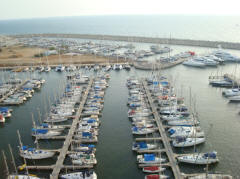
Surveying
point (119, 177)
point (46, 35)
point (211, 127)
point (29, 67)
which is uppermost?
point (46, 35)

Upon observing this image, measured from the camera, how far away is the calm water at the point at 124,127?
31172 mm

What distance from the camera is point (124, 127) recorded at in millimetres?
41562

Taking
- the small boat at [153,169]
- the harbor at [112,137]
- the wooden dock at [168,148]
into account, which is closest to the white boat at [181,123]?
the harbor at [112,137]

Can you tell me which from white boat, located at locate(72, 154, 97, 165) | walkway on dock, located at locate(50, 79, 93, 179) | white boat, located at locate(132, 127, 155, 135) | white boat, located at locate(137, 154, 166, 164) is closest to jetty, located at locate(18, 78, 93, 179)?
walkway on dock, located at locate(50, 79, 93, 179)

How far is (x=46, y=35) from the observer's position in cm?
19350

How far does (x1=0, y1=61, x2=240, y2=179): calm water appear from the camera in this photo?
31172 mm

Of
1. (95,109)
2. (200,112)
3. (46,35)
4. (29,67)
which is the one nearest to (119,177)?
(95,109)

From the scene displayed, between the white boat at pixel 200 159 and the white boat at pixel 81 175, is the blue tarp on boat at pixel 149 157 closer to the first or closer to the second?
the white boat at pixel 200 159

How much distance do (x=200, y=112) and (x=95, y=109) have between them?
71.3 ft

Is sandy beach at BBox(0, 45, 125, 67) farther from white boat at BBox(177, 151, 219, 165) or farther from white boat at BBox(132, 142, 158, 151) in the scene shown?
white boat at BBox(177, 151, 219, 165)

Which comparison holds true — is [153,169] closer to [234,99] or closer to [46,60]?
[234,99]

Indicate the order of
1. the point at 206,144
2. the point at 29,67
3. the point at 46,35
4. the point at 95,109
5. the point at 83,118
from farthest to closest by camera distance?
the point at 46,35
the point at 29,67
the point at 95,109
the point at 83,118
the point at 206,144

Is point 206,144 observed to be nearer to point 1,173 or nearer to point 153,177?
point 153,177

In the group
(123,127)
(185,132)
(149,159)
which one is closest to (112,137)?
(123,127)
